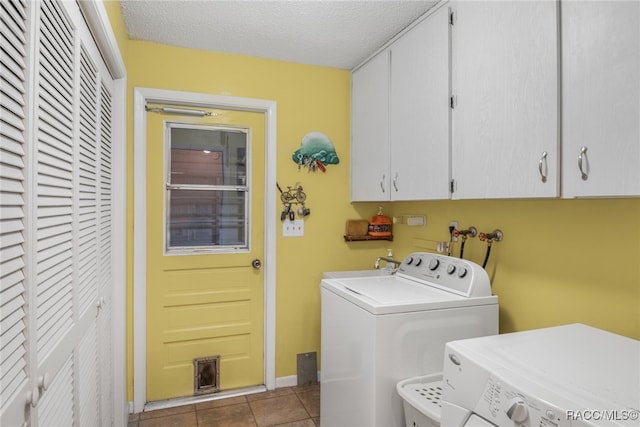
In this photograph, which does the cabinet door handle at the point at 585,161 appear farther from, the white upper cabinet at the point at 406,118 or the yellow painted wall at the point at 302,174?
the yellow painted wall at the point at 302,174

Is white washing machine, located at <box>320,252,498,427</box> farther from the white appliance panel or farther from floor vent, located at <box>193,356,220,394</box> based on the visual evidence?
floor vent, located at <box>193,356,220,394</box>

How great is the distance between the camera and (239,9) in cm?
198

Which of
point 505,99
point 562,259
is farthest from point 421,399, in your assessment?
point 505,99

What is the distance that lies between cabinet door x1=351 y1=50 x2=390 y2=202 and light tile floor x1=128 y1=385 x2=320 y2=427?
1.44 m

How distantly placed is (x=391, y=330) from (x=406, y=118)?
116cm

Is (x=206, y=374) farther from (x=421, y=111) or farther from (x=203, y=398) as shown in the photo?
(x=421, y=111)

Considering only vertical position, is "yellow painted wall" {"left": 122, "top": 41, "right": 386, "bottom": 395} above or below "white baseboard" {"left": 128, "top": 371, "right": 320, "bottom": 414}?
above

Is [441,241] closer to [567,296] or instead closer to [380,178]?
[380,178]

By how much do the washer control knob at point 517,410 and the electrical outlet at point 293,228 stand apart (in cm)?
193

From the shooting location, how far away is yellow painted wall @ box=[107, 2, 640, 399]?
146cm

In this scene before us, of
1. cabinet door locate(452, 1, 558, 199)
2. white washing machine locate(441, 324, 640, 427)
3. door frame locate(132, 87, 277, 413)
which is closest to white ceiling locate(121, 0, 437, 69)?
door frame locate(132, 87, 277, 413)

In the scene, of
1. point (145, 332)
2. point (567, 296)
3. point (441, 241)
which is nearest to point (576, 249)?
point (567, 296)

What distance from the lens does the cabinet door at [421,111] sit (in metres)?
1.81

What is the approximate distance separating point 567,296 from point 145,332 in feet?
7.74
